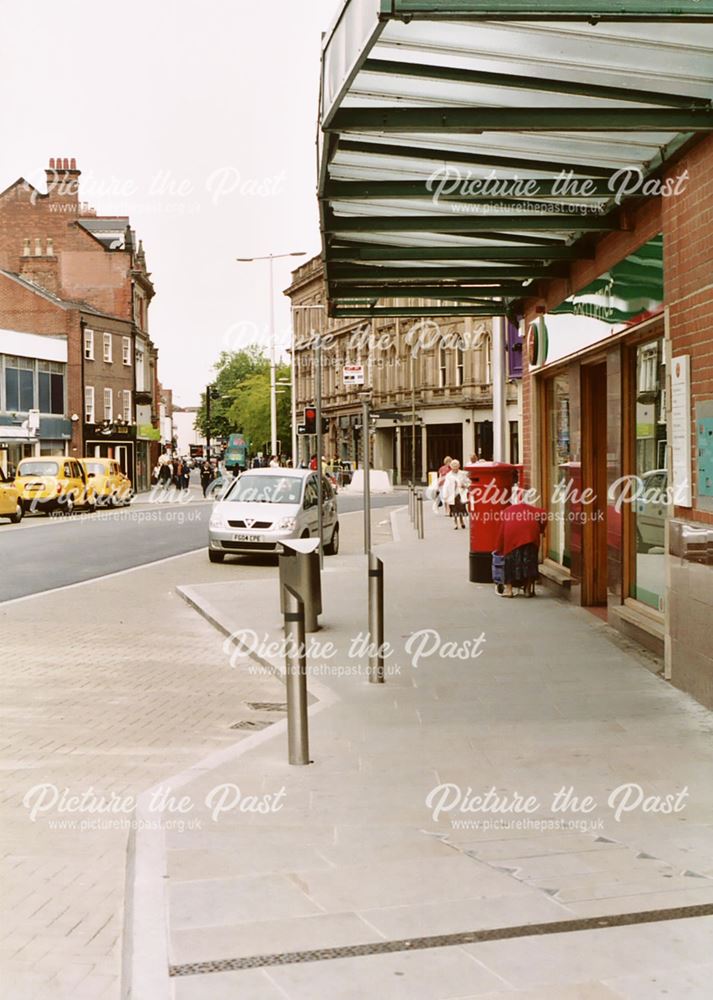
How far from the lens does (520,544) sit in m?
14.3

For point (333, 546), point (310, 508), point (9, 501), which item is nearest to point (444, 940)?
point (310, 508)

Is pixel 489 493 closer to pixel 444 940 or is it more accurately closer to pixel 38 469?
pixel 444 940

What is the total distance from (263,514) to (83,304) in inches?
1712

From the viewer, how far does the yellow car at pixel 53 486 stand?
118 feet

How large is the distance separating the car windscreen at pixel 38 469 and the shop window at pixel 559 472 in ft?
79.4

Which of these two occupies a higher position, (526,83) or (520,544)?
(526,83)

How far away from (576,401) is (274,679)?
5439mm

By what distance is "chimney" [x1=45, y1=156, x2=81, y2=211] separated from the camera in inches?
2537

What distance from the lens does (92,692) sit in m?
9.20

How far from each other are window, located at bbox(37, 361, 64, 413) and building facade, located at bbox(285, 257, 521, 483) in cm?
1146

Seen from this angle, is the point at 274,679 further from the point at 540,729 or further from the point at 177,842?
the point at 177,842

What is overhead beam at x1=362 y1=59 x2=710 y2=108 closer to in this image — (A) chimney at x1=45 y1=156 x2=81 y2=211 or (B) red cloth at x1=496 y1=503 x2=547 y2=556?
(B) red cloth at x1=496 y1=503 x2=547 y2=556

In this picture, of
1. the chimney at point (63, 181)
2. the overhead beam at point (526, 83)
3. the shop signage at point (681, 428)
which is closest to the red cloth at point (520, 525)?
the shop signage at point (681, 428)

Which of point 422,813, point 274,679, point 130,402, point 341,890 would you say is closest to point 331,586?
point 274,679
